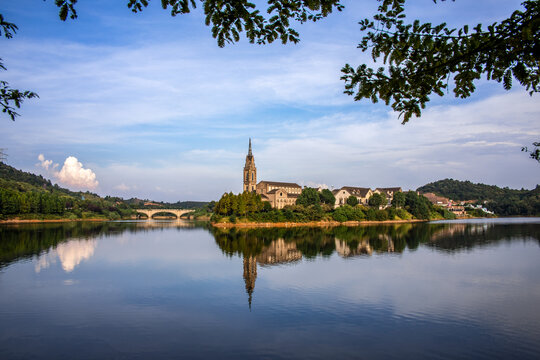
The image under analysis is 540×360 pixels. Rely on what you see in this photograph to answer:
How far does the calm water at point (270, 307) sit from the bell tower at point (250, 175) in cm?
9238

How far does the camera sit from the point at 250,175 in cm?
12506

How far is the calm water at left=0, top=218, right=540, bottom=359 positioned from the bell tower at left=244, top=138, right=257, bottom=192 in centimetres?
9238

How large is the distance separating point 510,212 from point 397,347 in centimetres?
17030

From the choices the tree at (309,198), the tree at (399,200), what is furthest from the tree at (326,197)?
the tree at (399,200)

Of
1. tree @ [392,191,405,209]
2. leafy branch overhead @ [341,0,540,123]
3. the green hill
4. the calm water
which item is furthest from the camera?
tree @ [392,191,405,209]

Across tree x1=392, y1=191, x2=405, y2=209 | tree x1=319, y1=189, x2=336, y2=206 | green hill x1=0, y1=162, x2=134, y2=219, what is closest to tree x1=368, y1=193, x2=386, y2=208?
tree x1=392, y1=191, x2=405, y2=209

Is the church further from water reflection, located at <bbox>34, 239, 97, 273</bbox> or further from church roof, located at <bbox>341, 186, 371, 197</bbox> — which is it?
water reflection, located at <bbox>34, 239, 97, 273</bbox>

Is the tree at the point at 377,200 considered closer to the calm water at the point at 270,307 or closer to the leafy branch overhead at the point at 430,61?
the calm water at the point at 270,307

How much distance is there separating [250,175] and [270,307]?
10871 centimetres

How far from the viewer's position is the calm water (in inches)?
479

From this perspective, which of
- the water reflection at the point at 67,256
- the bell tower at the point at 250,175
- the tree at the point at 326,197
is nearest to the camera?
the water reflection at the point at 67,256

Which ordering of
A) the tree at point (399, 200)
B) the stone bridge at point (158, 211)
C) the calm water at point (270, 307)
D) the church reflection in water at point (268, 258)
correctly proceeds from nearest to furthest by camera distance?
the calm water at point (270, 307)
the church reflection in water at point (268, 258)
the tree at point (399, 200)
the stone bridge at point (158, 211)

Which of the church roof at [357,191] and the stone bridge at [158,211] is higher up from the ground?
the church roof at [357,191]

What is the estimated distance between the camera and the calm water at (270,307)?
39.9 ft
